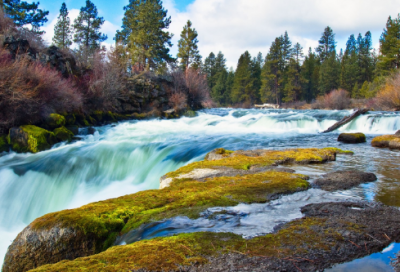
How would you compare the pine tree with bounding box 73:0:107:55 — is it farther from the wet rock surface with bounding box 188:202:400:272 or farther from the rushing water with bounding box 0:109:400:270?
the wet rock surface with bounding box 188:202:400:272

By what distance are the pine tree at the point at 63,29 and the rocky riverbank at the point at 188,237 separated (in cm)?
6116

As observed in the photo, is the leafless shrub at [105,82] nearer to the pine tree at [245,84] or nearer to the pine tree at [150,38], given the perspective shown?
the pine tree at [150,38]

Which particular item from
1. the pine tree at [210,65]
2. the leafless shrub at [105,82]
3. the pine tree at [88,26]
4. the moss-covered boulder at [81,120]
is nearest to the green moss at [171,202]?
the moss-covered boulder at [81,120]

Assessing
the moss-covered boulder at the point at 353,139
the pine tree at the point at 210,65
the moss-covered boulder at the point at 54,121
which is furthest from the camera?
the pine tree at the point at 210,65

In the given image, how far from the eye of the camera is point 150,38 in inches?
1457

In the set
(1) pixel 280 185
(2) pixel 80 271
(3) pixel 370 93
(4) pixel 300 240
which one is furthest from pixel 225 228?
(3) pixel 370 93

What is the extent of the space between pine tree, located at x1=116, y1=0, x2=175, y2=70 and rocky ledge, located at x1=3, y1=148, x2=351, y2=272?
35.0m

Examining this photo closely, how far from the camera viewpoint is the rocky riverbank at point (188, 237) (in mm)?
2109

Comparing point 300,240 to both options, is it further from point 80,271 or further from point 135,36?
point 135,36

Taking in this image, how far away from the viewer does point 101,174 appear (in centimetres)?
997

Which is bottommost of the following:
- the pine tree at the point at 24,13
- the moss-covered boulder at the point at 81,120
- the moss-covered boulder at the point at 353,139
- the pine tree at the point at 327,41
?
the moss-covered boulder at the point at 353,139

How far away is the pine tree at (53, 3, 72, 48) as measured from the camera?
5634 centimetres

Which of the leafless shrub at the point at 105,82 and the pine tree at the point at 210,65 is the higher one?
the pine tree at the point at 210,65

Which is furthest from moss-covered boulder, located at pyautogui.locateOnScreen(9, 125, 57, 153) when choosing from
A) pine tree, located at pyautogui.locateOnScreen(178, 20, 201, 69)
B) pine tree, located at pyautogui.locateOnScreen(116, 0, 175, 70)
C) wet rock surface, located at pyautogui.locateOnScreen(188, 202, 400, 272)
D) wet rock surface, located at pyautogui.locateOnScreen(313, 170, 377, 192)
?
pine tree, located at pyautogui.locateOnScreen(178, 20, 201, 69)
